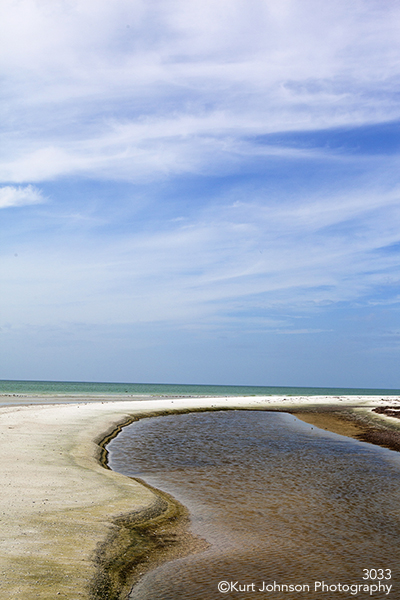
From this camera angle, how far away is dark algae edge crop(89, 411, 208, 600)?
931 centimetres

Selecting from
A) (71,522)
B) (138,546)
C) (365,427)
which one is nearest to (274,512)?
(138,546)

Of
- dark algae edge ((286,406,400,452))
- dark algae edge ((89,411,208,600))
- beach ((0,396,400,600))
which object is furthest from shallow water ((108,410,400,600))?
dark algae edge ((286,406,400,452))

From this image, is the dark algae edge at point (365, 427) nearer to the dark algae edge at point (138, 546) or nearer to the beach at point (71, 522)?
the beach at point (71, 522)

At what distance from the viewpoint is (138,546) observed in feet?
37.4

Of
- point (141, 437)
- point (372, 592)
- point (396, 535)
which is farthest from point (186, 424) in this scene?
point (372, 592)

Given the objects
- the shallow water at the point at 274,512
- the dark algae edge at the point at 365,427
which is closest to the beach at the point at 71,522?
the shallow water at the point at 274,512

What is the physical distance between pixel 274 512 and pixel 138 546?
5193mm

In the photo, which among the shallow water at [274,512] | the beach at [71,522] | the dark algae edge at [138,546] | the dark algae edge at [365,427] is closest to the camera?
the beach at [71,522]

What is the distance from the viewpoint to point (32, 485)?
1568 cm

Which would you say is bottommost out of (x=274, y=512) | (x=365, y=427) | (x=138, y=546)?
(x=365, y=427)

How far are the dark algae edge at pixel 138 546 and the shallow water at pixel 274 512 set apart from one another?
0.35 m

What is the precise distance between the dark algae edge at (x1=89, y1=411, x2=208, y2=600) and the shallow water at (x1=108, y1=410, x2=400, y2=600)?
1.14 ft

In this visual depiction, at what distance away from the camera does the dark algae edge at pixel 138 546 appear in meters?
9.31

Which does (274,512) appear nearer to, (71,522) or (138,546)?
(138,546)
